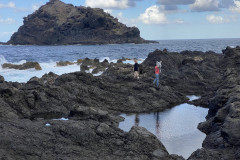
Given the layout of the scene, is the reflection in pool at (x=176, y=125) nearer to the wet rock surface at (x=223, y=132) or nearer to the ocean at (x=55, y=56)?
the wet rock surface at (x=223, y=132)

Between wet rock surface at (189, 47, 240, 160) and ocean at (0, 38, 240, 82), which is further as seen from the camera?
ocean at (0, 38, 240, 82)

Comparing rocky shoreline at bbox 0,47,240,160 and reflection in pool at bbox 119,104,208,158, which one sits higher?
rocky shoreline at bbox 0,47,240,160

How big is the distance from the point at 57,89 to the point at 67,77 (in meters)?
2.66

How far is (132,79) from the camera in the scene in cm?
2484

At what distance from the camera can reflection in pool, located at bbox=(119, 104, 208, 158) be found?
12390mm

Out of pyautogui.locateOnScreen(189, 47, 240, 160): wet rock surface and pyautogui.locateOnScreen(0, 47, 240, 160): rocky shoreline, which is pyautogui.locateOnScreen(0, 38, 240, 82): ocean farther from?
pyautogui.locateOnScreen(189, 47, 240, 160): wet rock surface

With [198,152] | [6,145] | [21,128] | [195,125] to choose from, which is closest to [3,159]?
[6,145]

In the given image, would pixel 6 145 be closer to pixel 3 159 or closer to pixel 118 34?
pixel 3 159

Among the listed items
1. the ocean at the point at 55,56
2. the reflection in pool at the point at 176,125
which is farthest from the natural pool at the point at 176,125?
the ocean at the point at 55,56

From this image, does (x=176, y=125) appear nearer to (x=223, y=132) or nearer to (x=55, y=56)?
(x=223, y=132)

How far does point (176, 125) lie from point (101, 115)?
3962 mm

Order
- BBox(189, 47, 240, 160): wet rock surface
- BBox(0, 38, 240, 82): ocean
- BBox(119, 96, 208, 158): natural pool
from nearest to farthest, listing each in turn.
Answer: BBox(189, 47, 240, 160): wet rock surface
BBox(119, 96, 208, 158): natural pool
BBox(0, 38, 240, 82): ocean

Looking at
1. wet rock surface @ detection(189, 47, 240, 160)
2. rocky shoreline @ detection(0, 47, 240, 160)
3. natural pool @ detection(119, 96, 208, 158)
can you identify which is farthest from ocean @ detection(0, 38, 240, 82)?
wet rock surface @ detection(189, 47, 240, 160)

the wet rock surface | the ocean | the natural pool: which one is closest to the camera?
the wet rock surface
